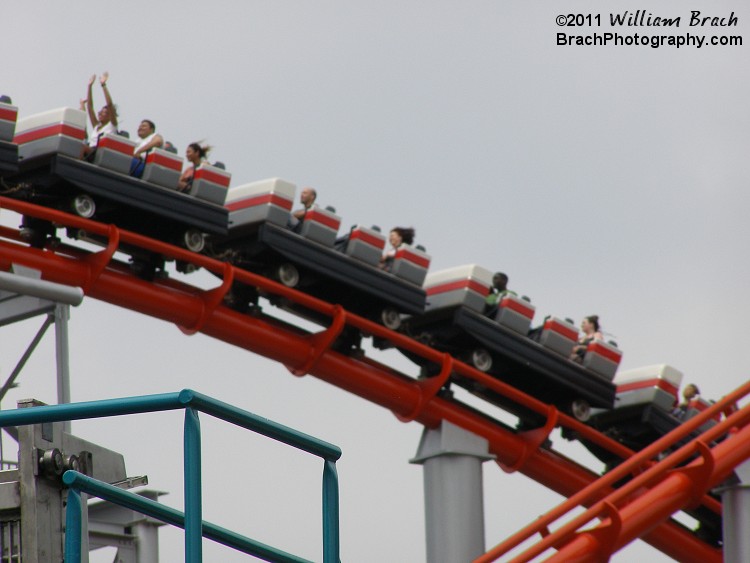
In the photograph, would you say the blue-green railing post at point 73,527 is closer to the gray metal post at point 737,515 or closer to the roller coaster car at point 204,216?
the roller coaster car at point 204,216

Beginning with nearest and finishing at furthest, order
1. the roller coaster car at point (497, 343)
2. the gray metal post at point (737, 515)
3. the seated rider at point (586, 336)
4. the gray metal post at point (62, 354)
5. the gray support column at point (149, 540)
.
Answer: the gray metal post at point (62, 354), the gray support column at point (149, 540), the gray metal post at point (737, 515), the roller coaster car at point (497, 343), the seated rider at point (586, 336)

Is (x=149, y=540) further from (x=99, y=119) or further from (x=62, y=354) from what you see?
(x=99, y=119)

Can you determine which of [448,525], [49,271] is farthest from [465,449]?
[49,271]

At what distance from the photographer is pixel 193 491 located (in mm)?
2605

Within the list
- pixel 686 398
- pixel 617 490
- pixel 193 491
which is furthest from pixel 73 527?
pixel 686 398

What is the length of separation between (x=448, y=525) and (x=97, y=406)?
7249 mm

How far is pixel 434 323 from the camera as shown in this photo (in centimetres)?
1005

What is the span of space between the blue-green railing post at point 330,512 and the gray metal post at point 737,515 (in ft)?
20.2

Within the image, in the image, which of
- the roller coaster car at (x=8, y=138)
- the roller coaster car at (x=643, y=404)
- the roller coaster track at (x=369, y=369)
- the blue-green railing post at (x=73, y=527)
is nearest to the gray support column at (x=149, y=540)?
the blue-green railing post at (x=73, y=527)

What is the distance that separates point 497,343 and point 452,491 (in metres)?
1.07

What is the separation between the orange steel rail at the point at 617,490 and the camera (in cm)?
774

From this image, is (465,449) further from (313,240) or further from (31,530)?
(31,530)

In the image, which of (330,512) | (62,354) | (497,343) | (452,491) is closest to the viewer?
(330,512)

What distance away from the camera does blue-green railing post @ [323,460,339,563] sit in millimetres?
3051
